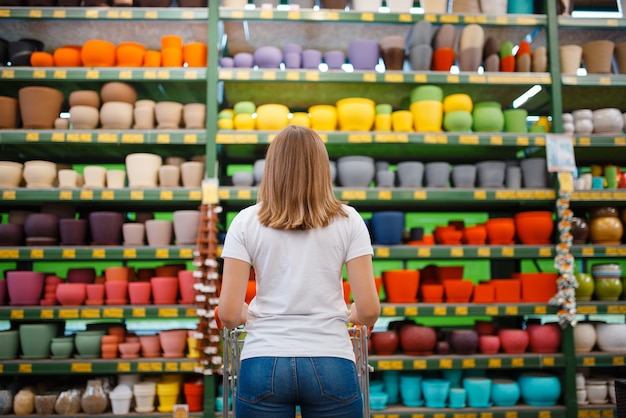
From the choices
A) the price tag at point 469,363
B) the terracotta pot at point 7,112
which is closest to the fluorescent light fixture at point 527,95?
the price tag at point 469,363

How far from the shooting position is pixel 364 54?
10.3 feet

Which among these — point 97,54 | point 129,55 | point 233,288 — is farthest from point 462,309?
point 97,54

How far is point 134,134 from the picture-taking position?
118 inches

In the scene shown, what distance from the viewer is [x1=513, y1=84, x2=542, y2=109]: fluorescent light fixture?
11.0 feet

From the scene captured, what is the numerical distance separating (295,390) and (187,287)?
1.97m

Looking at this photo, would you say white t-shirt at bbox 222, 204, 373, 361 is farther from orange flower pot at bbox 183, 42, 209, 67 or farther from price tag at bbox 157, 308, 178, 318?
orange flower pot at bbox 183, 42, 209, 67

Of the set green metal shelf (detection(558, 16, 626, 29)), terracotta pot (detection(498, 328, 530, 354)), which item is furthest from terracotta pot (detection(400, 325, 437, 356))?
green metal shelf (detection(558, 16, 626, 29))

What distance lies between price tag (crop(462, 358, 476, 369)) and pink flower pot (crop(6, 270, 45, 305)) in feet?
8.64

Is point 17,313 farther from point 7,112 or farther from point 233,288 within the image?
point 233,288

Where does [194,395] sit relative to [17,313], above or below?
below

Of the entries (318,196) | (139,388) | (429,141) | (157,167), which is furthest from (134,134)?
(318,196)

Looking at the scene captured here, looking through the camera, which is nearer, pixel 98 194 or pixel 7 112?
pixel 98 194

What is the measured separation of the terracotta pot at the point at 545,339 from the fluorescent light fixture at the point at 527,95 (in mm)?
1626

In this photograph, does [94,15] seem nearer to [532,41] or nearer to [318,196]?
[318,196]
